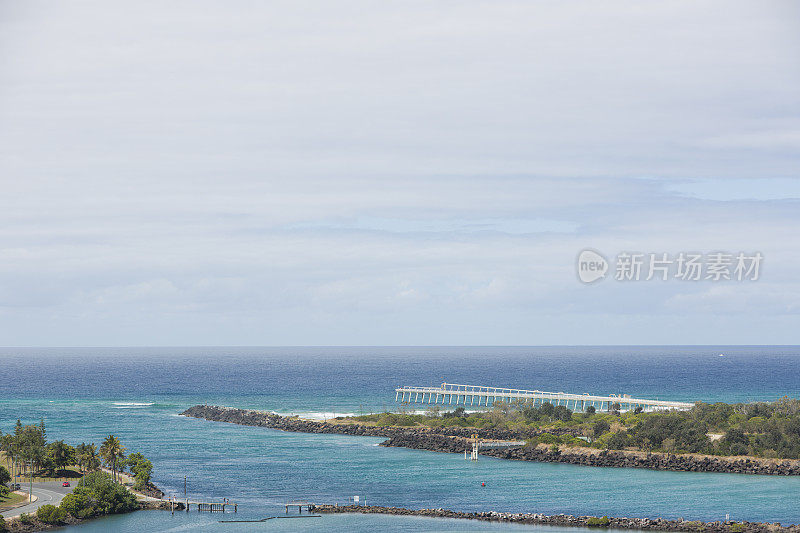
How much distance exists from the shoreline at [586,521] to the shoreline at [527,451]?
1077 inches

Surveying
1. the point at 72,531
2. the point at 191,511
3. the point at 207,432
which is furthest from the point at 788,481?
the point at 207,432

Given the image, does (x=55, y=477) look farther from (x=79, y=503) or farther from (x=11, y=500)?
(x=79, y=503)

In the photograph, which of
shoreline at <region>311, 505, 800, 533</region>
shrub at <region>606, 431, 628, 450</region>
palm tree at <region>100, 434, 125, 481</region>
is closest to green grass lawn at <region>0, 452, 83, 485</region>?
palm tree at <region>100, 434, 125, 481</region>

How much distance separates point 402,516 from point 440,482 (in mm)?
17383

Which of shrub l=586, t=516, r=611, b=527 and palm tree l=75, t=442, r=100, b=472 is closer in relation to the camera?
shrub l=586, t=516, r=611, b=527

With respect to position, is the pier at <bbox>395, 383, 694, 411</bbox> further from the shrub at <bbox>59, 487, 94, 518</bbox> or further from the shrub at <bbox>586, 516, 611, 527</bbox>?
the shrub at <bbox>59, 487, 94, 518</bbox>

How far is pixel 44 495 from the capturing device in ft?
256

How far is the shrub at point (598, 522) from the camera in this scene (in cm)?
6925

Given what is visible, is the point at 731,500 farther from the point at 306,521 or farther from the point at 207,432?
the point at 207,432

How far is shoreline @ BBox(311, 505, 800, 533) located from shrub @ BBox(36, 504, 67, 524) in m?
20.6

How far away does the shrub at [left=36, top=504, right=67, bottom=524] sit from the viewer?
228ft

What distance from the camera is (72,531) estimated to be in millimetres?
69000

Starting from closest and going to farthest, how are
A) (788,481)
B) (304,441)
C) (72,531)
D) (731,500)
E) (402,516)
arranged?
(72,531) < (402,516) < (731,500) < (788,481) < (304,441)

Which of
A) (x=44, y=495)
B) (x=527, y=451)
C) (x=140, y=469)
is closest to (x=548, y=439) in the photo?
(x=527, y=451)
